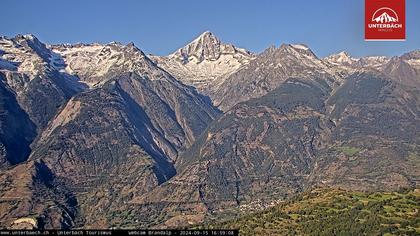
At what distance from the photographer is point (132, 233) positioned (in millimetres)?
94812

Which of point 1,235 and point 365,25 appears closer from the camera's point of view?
point 1,235

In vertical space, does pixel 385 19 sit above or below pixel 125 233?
above

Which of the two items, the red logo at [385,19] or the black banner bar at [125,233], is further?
the red logo at [385,19]

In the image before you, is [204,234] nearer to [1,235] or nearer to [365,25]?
[1,235]

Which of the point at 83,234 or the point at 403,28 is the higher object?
the point at 403,28

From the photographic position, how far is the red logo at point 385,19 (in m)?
150

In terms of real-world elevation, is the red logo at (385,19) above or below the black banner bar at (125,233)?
above

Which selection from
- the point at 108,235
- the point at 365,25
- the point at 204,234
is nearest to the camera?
the point at 108,235

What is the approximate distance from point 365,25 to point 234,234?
7254 cm

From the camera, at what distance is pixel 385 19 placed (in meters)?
153

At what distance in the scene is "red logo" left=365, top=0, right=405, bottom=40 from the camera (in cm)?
15012

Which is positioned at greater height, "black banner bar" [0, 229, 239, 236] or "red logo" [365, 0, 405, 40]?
"red logo" [365, 0, 405, 40]

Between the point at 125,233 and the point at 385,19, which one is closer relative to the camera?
the point at 125,233

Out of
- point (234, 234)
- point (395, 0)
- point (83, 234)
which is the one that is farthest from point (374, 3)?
point (83, 234)
